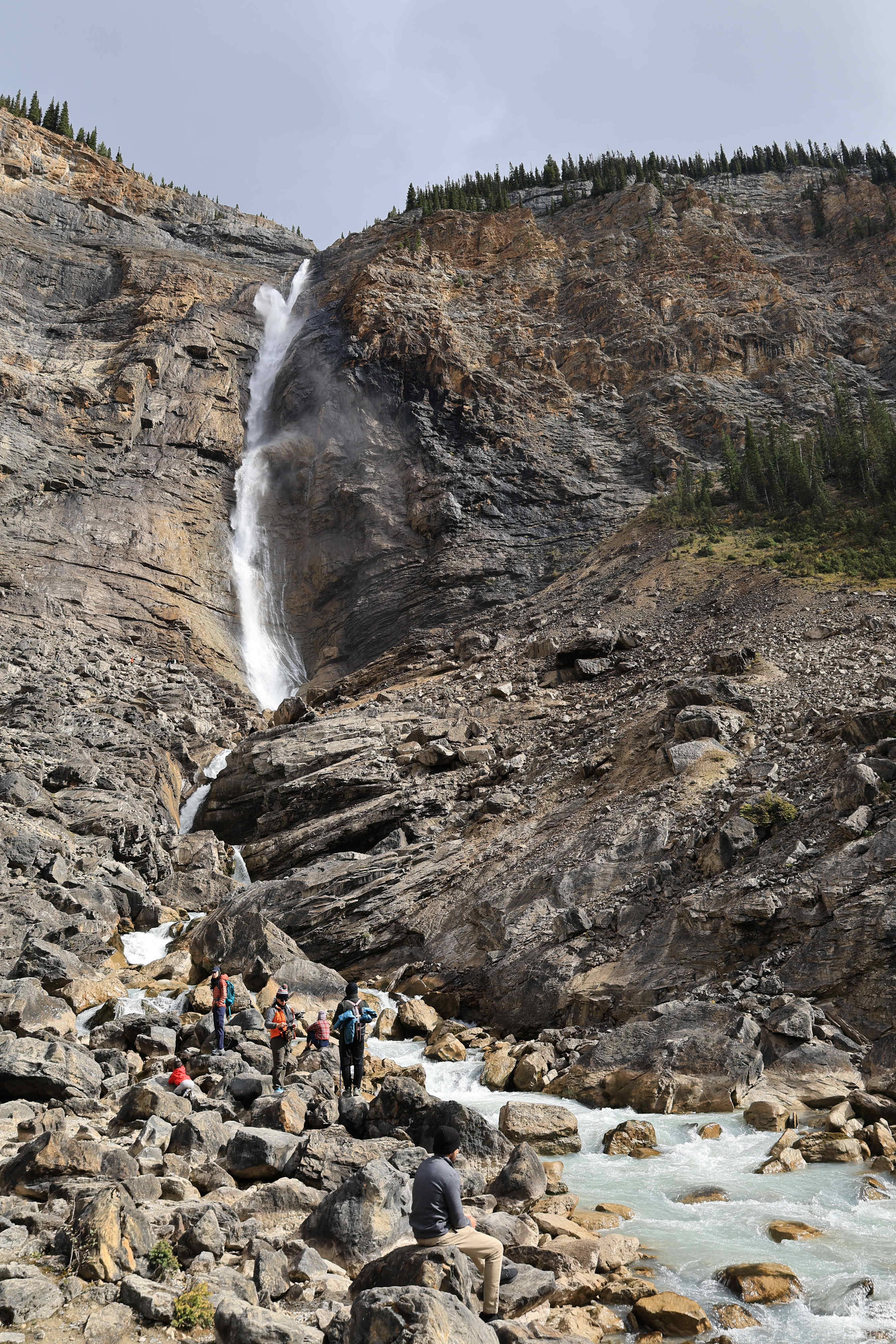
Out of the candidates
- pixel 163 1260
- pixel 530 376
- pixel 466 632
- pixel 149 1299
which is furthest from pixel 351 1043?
pixel 530 376

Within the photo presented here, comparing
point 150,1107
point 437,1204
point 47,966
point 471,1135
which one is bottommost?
point 471,1135

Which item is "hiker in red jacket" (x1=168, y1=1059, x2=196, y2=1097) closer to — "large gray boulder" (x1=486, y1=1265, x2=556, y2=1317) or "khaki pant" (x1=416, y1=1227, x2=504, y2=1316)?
"large gray boulder" (x1=486, y1=1265, x2=556, y2=1317)

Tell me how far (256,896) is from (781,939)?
15548mm

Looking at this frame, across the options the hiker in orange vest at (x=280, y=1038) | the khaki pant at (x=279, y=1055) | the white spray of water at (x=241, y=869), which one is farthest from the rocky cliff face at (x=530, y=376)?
the khaki pant at (x=279, y=1055)

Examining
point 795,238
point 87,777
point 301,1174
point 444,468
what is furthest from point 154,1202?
point 795,238

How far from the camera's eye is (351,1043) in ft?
46.5

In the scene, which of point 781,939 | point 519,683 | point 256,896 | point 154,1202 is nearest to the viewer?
point 154,1202

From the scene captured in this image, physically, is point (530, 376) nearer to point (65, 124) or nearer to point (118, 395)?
point (118, 395)

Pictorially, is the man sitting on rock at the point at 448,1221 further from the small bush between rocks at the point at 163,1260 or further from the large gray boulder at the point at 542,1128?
the large gray boulder at the point at 542,1128

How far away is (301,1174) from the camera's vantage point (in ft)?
33.7

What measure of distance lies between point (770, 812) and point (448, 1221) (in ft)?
50.1

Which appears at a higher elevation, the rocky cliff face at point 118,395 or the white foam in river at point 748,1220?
the rocky cliff face at point 118,395

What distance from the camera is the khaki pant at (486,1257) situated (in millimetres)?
6949

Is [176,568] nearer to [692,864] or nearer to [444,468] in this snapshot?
[444,468]
